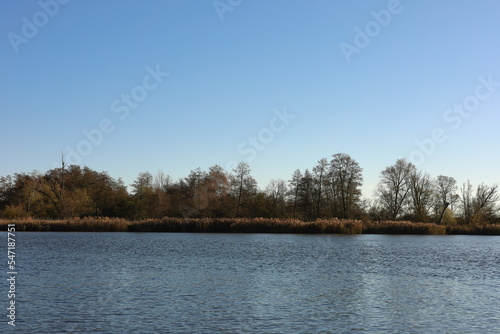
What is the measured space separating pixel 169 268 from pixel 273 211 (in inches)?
2054

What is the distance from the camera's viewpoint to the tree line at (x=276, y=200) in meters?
73.6

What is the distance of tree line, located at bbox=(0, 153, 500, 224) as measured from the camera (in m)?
73.6

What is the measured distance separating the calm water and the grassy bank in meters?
27.0

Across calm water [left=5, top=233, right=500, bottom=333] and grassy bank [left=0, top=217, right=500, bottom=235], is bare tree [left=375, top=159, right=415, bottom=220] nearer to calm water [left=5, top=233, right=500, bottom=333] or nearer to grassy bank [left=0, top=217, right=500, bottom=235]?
grassy bank [left=0, top=217, right=500, bottom=235]

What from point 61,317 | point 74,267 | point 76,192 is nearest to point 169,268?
point 74,267

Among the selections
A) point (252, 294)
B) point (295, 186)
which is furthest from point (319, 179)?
point (252, 294)

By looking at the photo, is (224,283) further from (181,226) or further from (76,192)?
(76,192)

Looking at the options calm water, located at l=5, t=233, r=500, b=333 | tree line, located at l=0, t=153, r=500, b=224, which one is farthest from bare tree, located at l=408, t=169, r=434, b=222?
calm water, located at l=5, t=233, r=500, b=333

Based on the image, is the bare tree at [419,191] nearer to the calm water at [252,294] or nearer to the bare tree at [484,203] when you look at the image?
the bare tree at [484,203]

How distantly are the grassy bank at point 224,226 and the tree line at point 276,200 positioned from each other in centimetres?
967

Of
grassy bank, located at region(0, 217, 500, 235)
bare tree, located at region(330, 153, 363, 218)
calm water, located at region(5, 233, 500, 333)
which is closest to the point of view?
calm water, located at region(5, 233, 500, 333)

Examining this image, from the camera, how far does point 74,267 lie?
23.5 metres

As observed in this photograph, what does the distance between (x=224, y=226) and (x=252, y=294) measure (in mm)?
41368

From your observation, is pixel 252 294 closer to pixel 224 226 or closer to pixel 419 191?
pixel 224 226
